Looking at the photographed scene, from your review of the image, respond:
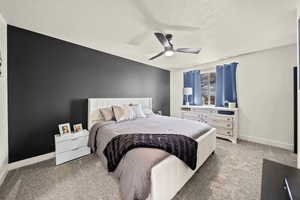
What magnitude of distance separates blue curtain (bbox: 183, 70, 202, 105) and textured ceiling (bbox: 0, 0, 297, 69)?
1.80 m

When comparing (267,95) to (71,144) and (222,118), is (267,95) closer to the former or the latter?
(222,118)

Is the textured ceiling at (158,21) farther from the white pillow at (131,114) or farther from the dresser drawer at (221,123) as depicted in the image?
the dresser drawer at (221,123)

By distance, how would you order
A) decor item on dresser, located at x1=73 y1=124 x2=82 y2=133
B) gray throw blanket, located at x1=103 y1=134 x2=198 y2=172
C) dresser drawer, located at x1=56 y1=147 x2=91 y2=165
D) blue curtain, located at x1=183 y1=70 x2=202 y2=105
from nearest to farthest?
gray throw blanket, located at x1=103 y1=134 x2=198 y2=172, dresser drawer, located at x1=56 y1=147 x2=91 y2=165, decor item on dresser, located at x1=73 y1=124 x2=82 y2=133, blue curtain, located at x1=183 y1=70 x2=202 y2=105

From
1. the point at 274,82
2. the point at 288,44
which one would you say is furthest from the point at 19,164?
the point at 288,44

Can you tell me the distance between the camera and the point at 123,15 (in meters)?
1.83

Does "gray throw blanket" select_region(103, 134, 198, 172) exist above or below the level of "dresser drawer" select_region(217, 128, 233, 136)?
above

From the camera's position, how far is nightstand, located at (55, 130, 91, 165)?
225 centimetres

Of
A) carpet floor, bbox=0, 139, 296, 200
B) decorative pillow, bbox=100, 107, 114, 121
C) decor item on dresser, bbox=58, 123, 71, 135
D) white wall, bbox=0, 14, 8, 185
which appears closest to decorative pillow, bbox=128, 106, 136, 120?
decorative pillow, bbox=100, 107, 114, 121

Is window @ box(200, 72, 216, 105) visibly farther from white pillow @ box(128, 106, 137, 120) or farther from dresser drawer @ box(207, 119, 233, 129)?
white pillow @ box(128, 106, 137, 120)

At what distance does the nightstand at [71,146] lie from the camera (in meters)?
2.25

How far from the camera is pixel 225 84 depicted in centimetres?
376

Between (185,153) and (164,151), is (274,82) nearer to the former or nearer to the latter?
(185,153)

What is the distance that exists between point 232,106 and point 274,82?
106 centimetres

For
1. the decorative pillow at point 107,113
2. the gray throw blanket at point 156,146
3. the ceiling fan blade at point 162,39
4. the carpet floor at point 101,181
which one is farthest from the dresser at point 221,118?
the decorative pillow at point 107,113
